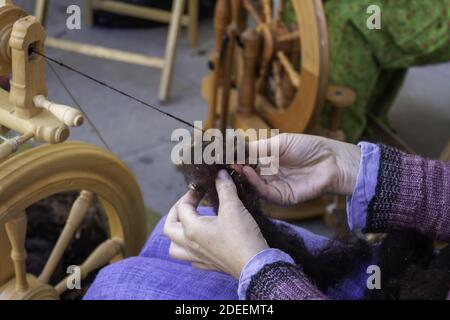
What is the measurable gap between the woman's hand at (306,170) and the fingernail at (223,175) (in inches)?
1.4

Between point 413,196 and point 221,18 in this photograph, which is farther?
point 221,18

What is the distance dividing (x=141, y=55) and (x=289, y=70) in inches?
45.8

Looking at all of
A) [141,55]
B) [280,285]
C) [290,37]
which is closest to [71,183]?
[280,285]

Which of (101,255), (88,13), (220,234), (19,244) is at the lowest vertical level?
(101,255)

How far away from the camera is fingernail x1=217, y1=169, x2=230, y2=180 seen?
90cm

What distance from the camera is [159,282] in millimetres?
Result: 916

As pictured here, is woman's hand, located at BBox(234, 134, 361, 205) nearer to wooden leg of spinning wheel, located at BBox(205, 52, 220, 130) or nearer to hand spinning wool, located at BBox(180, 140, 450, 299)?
hand spinning wool, located at BBox(180, 140, 450, 299)

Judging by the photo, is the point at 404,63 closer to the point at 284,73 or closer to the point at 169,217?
the point at 284,73

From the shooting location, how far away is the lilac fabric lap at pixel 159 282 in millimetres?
899

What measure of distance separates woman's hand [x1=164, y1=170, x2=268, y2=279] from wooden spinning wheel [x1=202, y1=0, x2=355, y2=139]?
0.68 m

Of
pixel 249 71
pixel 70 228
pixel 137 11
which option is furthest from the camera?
pixel 137 11

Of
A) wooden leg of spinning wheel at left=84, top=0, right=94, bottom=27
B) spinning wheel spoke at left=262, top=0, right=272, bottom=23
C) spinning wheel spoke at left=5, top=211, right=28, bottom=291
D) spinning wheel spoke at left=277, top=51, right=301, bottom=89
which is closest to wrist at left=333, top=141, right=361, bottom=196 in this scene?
spinning wheel spoke at left=5, top=211, right=28, bottom=291

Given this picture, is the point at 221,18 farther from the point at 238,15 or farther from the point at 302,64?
the point at 302,64
